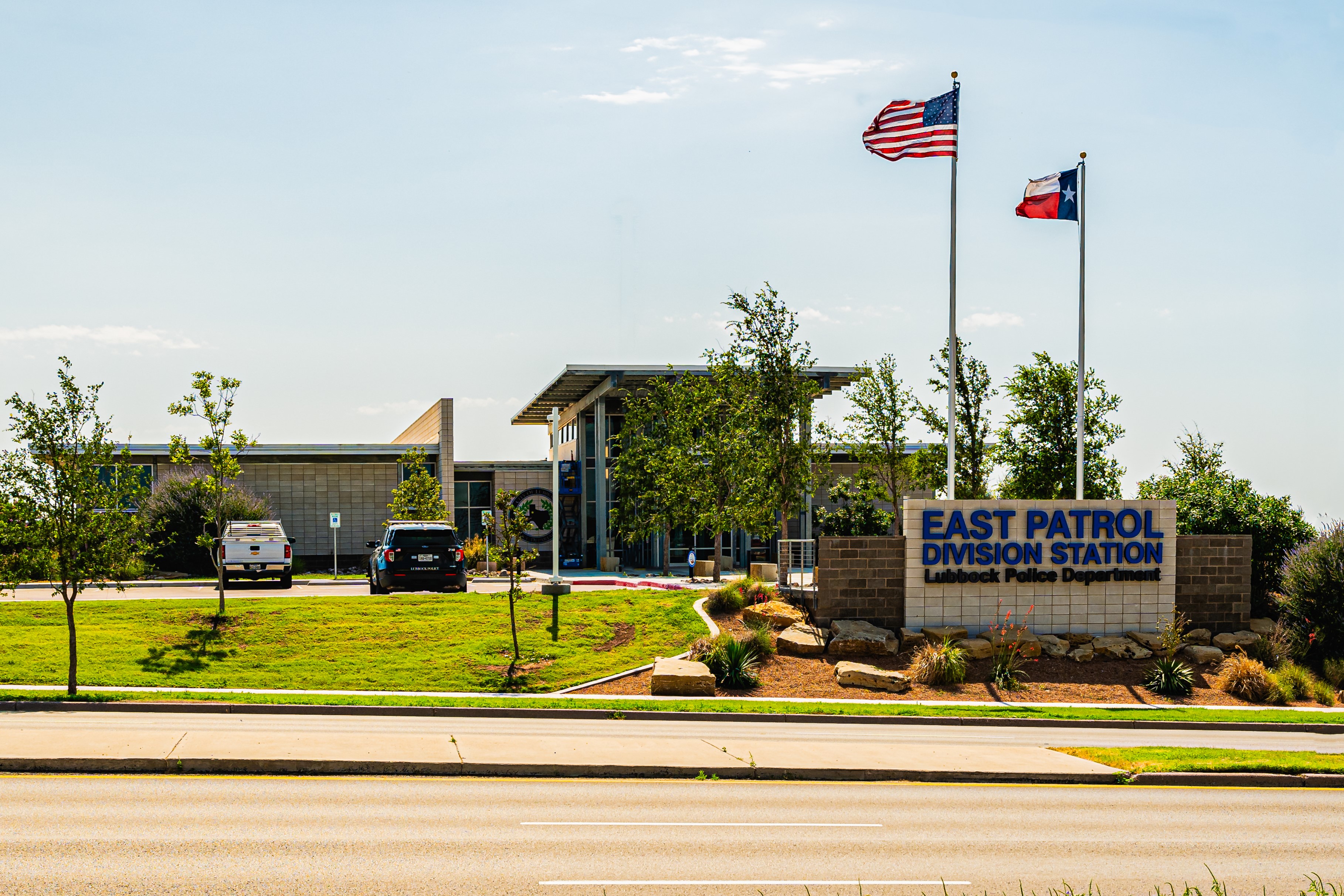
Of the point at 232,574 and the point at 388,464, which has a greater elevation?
the point at 388,464

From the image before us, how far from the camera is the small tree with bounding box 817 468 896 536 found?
35812mm

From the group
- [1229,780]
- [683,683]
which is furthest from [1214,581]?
[683,683]

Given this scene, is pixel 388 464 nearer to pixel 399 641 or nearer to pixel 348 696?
pixel 399 641

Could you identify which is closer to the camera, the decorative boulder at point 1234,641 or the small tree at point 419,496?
the decorative boulder at point 1234,641

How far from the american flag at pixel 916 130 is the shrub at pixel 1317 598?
41.4 ft

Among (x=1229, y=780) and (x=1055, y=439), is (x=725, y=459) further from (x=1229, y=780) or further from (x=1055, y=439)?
(x=1229, y=780)

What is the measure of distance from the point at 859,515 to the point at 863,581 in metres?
12.6

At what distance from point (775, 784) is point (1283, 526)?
2084cm

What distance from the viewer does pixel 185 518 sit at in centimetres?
4122

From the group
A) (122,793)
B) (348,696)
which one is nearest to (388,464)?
(348,696)

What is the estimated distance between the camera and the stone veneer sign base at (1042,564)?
81.6 feet

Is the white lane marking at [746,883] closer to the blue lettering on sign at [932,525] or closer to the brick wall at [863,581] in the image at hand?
the brick wall at [863,581]

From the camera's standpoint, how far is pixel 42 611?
83.1 feet

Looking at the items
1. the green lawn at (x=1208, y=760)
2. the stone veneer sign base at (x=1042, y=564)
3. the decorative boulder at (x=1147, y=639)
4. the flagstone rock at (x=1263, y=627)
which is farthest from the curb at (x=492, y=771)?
the flagstone rock at (x=1263, y=627)
